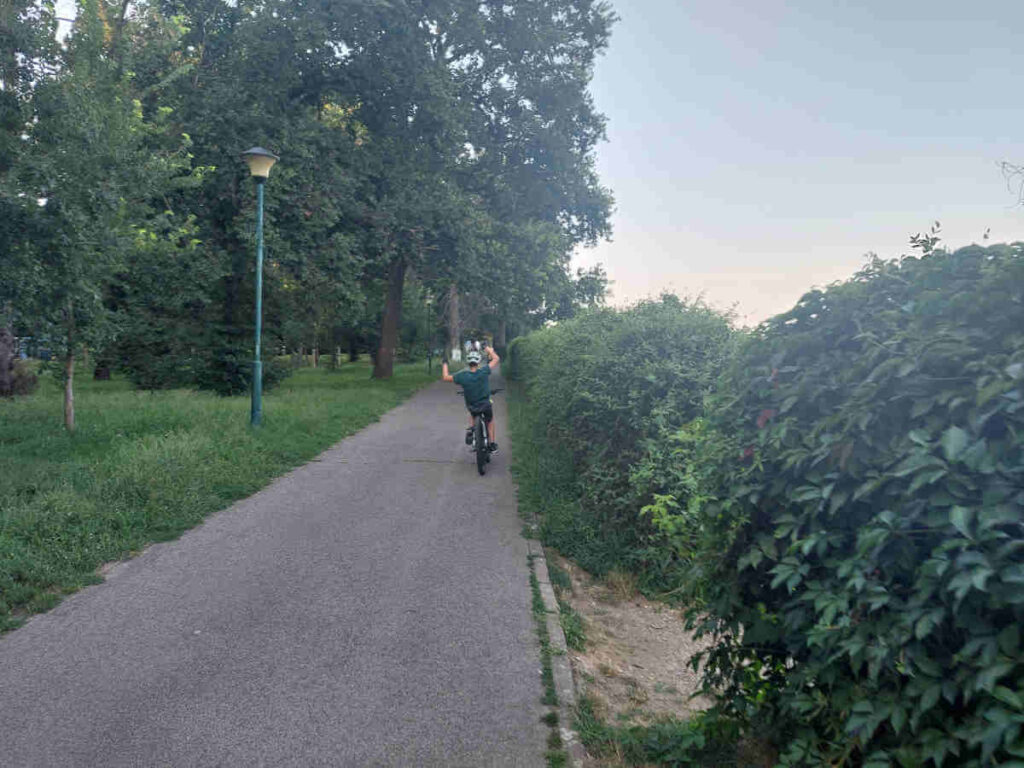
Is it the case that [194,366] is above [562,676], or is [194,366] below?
above

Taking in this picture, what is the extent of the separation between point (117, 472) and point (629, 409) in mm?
5578

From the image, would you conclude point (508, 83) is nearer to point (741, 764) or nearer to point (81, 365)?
point (81, 365)

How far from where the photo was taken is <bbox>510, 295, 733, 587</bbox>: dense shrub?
653 cm

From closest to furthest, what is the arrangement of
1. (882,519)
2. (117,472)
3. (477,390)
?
(882,519)
(117,472)
(477,390)

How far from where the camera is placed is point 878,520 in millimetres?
1995

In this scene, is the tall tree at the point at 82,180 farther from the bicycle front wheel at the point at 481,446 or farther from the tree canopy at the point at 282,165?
the bicycle front wheel at the point at 481,446

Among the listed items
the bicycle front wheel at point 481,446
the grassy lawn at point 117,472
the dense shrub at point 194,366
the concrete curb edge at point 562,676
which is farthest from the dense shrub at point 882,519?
the dense shrub at point 194,366

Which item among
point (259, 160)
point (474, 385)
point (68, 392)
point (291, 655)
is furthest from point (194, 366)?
point (291, 655)

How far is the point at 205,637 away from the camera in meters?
4.39

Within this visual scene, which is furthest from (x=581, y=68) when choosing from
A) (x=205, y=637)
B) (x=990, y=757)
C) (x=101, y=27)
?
(x=990, y=757)

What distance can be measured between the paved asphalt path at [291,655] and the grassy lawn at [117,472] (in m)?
0.31

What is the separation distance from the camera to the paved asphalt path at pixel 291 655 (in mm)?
3260

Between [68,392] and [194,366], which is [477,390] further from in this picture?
[194,366]

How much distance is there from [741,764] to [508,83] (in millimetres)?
25831
